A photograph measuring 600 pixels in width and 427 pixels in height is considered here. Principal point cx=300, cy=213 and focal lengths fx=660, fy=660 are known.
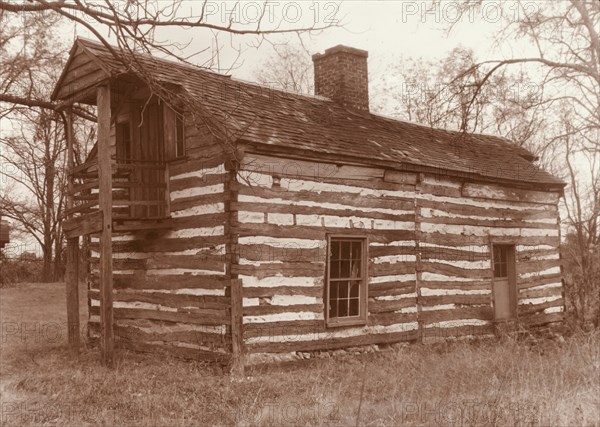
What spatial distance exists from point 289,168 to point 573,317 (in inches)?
329

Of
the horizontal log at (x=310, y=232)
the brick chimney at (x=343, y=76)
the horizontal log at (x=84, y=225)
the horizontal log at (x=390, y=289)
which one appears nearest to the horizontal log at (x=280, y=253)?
the horizontal log at (x=310, y=232)

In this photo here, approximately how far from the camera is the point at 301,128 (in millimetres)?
12016

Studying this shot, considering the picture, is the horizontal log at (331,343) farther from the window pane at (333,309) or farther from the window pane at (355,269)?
the window pane at (355,269)

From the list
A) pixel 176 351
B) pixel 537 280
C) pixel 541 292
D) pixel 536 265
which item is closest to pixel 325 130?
pixel 176 351

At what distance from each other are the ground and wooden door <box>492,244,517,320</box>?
11.5 ft

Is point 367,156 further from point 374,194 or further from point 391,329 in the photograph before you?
point 391,329

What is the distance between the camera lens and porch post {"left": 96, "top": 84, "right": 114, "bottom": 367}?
10.3 meters

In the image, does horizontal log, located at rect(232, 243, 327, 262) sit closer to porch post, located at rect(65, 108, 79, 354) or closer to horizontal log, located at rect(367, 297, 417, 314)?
horizontal log, located at rect(367, 297, 417, 314)

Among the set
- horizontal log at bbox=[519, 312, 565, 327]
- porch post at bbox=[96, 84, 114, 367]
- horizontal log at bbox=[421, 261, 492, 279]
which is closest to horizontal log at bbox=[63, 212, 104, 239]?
porch post at bbox=[96, 84, 114, 367]

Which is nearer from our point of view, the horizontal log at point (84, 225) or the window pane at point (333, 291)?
the horizontal log at point (84, 225)

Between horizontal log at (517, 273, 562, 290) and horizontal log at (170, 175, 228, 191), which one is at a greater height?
horizontal log at (170, 175, 228, 191)

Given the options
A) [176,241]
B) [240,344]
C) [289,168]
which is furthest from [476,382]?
[176,241]

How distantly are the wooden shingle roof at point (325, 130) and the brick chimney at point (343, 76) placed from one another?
51 centimetres

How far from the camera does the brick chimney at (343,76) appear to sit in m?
15.8
